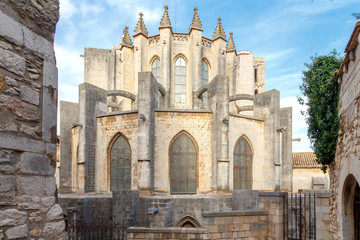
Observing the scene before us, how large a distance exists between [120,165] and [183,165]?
12.0 feet

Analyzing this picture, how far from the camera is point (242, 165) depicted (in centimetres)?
1625

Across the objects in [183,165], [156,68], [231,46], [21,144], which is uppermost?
[231,46]

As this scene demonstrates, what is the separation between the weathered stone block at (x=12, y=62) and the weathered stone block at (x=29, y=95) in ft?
0.48

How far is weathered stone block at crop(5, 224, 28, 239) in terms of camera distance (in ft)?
7.91

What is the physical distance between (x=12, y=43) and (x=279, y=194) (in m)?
7.17

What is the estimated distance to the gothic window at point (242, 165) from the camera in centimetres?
1600

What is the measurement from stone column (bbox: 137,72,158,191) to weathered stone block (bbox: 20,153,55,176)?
1094 cm

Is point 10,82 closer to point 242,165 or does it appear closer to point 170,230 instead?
point 170,230

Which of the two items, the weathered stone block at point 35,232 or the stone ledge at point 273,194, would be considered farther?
the stone ledge at point 273,194

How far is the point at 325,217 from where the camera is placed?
273 inches

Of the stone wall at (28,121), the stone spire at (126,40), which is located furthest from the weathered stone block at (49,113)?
the stone spire at (126,40)

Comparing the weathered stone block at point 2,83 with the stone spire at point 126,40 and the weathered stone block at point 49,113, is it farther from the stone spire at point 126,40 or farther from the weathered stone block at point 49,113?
the stone spire at point 126,40

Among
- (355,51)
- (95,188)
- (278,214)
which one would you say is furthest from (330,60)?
(95,188)

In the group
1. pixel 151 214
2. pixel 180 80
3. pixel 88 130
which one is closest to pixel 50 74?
pixel 151 214
